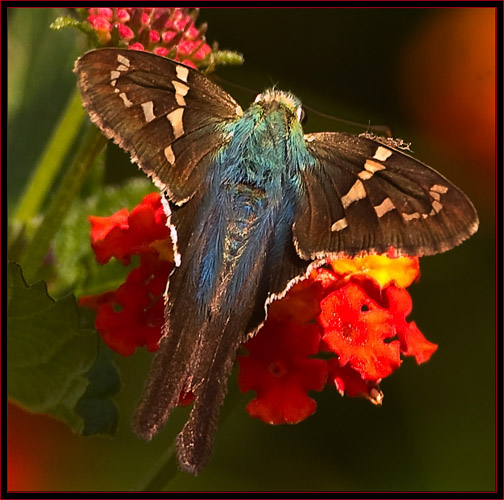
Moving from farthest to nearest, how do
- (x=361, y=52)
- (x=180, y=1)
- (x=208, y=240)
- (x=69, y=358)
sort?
(x=361, y=52) → (x=180, y=1) → (x=69, y=358) → (x=208, y=240)

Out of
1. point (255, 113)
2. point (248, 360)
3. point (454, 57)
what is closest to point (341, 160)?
point (255, 113)

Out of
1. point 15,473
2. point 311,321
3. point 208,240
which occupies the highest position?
point 208,240

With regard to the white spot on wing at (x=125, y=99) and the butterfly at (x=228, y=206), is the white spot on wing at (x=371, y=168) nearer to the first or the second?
the butterfly at (x=228, y=206)

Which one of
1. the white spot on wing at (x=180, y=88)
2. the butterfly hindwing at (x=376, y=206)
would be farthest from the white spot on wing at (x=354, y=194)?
the white spot on wing at (x=180, y=88)

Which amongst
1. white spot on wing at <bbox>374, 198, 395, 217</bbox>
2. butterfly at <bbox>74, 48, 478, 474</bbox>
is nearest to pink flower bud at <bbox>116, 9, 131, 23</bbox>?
butterfly at <bbox>74, 48, 478, 474</bbox>

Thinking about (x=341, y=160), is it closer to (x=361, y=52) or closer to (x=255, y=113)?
(x=255, y=113)

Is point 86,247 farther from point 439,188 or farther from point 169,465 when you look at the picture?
point 439,188
